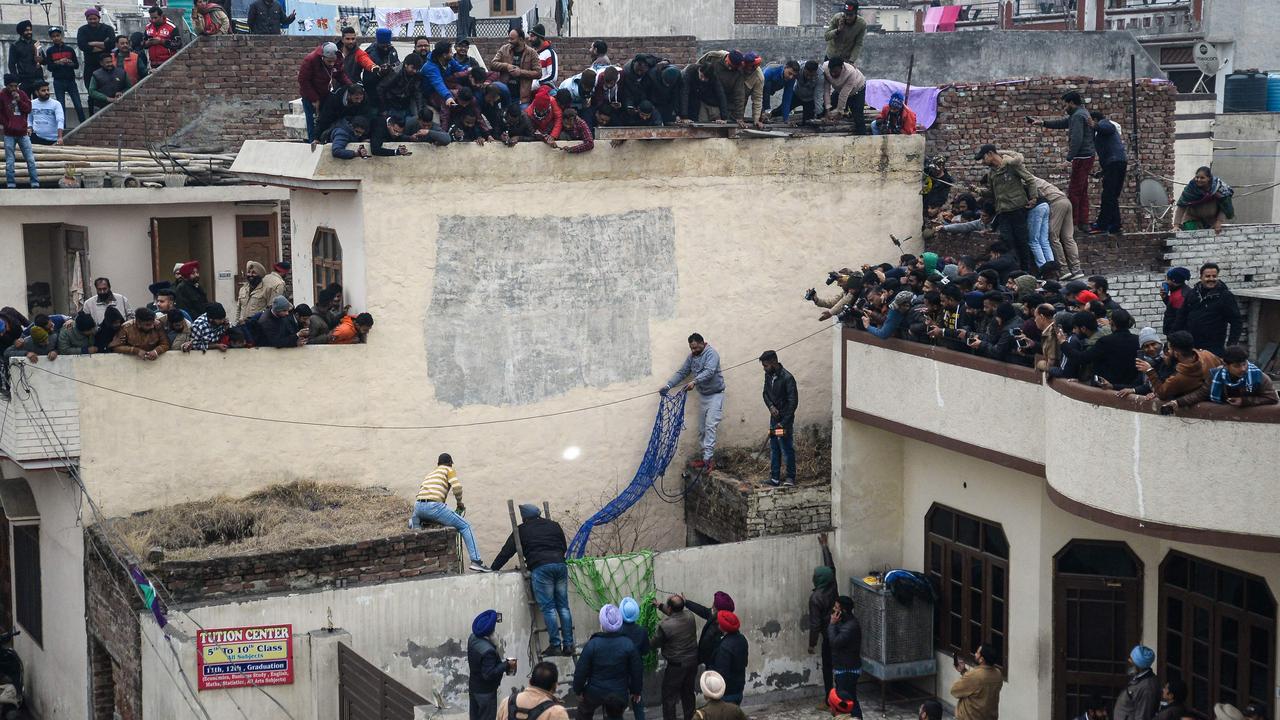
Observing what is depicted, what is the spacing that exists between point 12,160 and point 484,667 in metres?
11.3

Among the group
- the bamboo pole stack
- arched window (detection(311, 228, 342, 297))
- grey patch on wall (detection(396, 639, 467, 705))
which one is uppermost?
the bamboo pole stack

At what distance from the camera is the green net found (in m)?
17.8

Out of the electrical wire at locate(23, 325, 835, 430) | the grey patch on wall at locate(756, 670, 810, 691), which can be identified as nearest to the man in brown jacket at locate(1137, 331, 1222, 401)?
the grey patch on wall at locate(756, 670, 810, 691)

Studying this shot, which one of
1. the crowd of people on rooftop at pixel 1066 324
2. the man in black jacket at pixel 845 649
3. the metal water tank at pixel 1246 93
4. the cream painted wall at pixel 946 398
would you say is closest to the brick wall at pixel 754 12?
the metal water tank at pixel 1246 93

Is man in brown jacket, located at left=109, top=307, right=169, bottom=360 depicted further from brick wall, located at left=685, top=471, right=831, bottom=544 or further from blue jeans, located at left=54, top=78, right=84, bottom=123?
blue jeans, located at left=54, top=78, right=84, bottom=123

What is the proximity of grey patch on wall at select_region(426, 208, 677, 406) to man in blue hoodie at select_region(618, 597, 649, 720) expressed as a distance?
427 cm

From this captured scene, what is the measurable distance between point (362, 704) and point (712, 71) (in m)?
9.98

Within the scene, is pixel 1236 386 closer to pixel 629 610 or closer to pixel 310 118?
pixel 629 610

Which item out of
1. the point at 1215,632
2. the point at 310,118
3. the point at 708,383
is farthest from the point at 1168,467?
the point at 310,118

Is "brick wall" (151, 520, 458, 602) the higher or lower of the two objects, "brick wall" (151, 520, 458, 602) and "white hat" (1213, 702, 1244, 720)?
the higher

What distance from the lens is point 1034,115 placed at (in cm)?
2277

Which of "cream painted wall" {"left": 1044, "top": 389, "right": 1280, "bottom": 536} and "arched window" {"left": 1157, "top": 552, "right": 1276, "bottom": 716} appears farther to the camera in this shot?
"arched window" {"left": 1157, "top": 552, "right": 1276, "bottom": 716}

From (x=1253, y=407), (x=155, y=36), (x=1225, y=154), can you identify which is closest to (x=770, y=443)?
(x=1253, y=407)

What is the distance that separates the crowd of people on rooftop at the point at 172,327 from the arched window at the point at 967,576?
23.1ft
